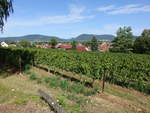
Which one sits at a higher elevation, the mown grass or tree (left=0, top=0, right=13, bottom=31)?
tree (left=0, top=0, right=13, bottom=31)

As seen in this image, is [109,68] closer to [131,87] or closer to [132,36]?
[131,87]

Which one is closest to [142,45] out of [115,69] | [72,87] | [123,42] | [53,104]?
[123,42]

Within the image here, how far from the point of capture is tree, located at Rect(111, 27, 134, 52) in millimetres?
80750

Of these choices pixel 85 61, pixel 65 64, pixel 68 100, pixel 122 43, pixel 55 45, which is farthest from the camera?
pixel 55 45

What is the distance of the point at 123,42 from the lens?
81188 millimetres

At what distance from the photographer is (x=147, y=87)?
35.3ft

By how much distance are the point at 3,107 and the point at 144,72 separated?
765 centimetres

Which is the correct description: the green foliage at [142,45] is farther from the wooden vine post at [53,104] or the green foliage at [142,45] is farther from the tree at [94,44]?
the wooden vine post at [53,104]

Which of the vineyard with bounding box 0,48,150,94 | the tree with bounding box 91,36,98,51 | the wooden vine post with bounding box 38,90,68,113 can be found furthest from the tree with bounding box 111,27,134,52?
the wooden vine post with bounding box 38,90,68,113

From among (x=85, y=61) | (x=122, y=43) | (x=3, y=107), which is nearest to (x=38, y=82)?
(x=85, y=61)

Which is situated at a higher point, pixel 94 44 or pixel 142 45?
pixel 142 45

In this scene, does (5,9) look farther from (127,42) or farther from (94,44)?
(94,44)

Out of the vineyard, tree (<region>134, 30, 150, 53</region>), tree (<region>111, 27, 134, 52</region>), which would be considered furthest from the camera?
tree (<region>111, 27, 134, 52</region>)

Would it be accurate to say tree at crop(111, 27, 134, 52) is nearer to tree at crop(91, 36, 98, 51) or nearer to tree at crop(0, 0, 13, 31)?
tree at crop(91, 36, 98, 51)
